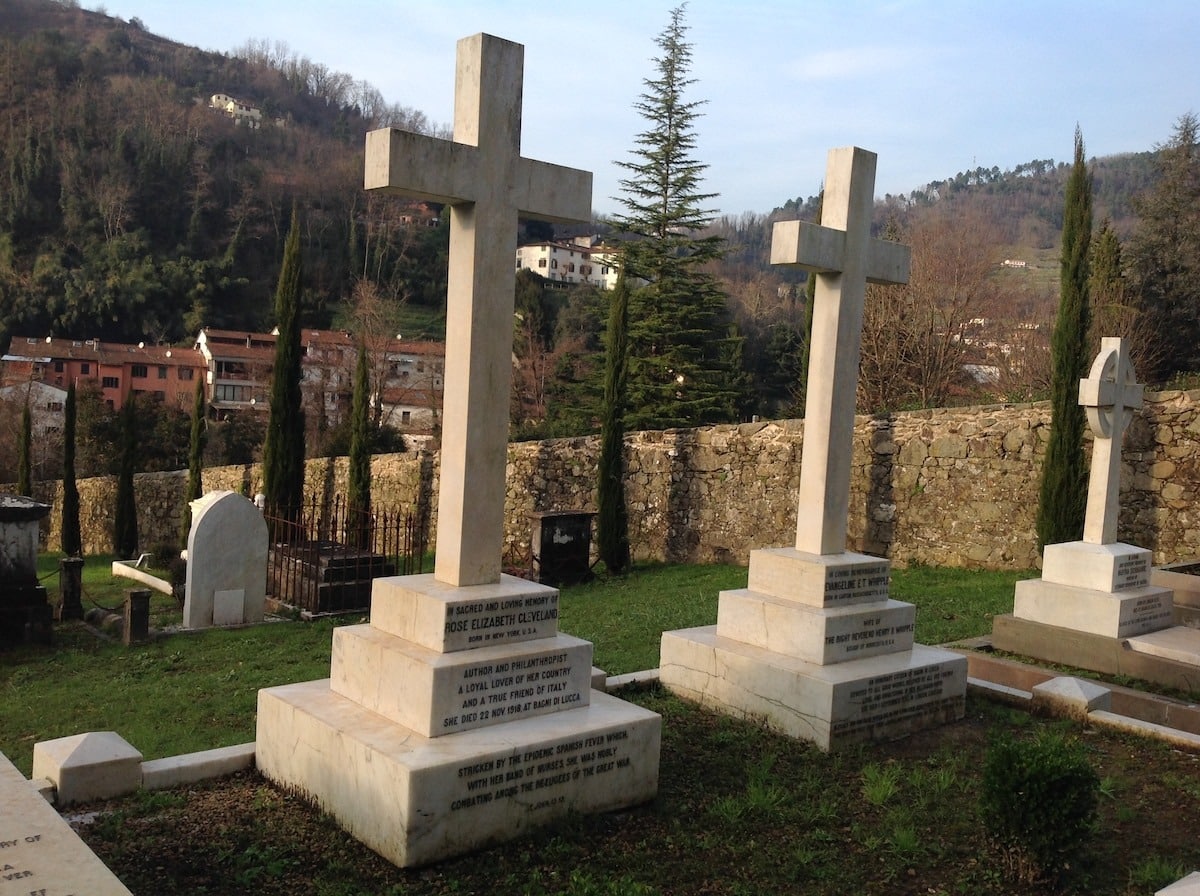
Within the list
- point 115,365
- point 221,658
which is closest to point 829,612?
point 221,658

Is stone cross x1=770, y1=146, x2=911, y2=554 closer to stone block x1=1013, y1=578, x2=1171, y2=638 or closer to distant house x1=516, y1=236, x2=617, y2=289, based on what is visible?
stone block x1=1013, y1=578, x2=1171, y2=638

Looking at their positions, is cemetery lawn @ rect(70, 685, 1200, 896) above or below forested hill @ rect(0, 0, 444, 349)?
below

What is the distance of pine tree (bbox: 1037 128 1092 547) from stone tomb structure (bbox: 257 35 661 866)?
29.9ft

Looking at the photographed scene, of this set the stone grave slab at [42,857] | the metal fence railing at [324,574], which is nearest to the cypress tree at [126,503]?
the metal fence railing at [324,574]

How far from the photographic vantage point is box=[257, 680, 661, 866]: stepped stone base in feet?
11.9

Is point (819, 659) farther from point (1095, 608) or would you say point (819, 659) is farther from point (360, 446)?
point (360, 446)

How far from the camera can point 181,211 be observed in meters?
56.4

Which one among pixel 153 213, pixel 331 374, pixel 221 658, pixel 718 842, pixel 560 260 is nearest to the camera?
pixel 718 842

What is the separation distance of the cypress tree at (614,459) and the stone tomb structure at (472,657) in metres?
10.5

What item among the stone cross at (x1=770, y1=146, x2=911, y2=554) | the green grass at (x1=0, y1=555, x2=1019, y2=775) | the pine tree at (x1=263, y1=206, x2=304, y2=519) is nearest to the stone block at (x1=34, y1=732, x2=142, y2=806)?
the green grass at (x1=0, y1=555, x2=1019, y2=775)

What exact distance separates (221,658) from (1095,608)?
7874 mm

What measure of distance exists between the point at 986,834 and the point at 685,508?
11.8 m

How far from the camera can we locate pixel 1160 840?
4129mm

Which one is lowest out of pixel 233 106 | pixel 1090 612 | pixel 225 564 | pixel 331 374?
pixel 225 564
